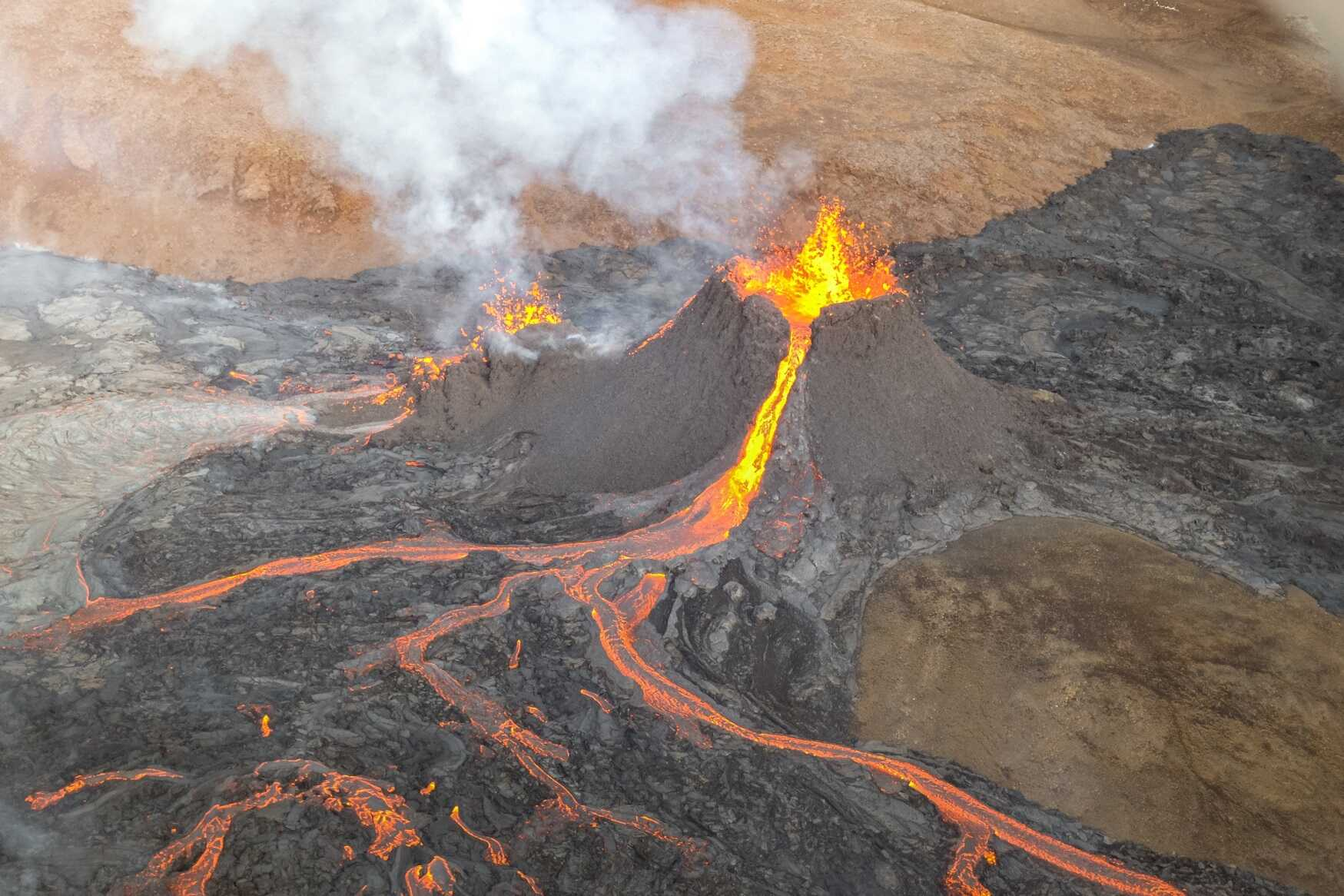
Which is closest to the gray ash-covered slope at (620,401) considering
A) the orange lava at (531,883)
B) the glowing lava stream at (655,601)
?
the glowing lava stream at (655,601)

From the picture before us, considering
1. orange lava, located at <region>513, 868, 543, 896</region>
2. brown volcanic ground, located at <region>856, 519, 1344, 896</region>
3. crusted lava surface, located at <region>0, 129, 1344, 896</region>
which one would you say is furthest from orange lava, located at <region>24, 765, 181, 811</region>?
brown volcanic ground, located at <region>856, 519, 1344, 896</region>

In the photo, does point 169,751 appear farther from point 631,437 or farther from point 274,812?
point 631,437

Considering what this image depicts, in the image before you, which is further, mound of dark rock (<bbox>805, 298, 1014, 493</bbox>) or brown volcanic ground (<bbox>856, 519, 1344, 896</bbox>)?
mound of dark rock (<bbox>805, 298, 1014, 493</bbox>)

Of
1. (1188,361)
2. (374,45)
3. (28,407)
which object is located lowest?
(28,407)

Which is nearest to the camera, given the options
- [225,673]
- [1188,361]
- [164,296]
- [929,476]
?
[225,673]

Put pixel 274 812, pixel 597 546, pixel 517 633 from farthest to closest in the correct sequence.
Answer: pixel 597 546 → pixel 517 633 → pixel 274 812

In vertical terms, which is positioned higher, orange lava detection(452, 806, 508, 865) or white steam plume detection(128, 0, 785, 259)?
white steam plume detection(128, 0, 785, 259)

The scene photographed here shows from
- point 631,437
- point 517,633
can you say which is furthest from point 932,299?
point 517,633

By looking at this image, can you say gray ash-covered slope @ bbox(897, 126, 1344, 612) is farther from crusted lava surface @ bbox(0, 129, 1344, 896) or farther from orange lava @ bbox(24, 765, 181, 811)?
orange lava @ bbox(24, 765, 181, 811)
